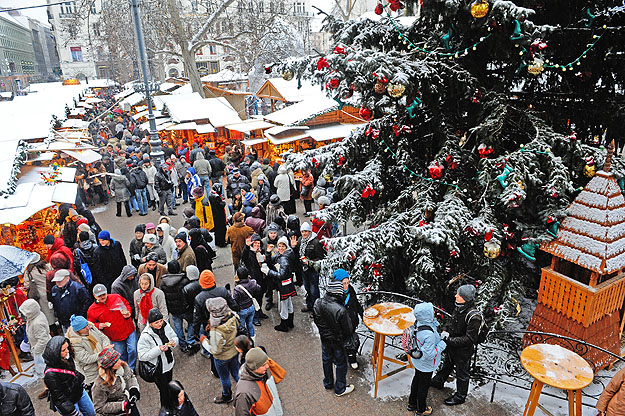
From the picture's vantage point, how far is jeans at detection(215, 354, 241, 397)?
16.5ft

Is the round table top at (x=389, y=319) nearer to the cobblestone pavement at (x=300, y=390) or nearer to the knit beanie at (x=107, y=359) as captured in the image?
the cobblestone pavement at (x=300, y=390)

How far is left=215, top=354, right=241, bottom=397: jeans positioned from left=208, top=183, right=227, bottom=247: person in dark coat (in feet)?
16.4

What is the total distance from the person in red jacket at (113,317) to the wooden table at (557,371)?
4.89 meters

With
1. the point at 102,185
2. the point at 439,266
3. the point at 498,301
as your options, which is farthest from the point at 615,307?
the point at 102,185

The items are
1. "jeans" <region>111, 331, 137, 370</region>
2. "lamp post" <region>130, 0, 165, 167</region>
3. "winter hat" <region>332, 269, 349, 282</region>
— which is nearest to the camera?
"winter hat" <region>332, 269, 349, 282</region>

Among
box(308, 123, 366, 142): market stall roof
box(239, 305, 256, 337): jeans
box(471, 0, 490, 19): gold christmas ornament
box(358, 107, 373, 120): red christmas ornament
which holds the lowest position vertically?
box(239, 305, 256, 337): jeans

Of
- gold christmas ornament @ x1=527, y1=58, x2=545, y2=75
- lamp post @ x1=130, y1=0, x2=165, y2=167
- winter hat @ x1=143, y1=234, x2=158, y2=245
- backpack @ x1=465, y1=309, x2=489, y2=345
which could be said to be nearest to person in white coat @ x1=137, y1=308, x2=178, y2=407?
winter hat @ x1=143, y1=234, x2=158, y2=245

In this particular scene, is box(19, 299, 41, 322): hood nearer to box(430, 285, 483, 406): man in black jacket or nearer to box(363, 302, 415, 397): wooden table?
box(363, 302, 415, 397): wooden table

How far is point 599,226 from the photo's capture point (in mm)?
4711

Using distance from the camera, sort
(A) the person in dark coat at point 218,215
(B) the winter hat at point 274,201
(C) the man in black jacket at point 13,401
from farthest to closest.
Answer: (A) the person in dark coat at point 218,215 → (B) the winter hat at point 274,201 → (C) the man in black jacket at point 13,401

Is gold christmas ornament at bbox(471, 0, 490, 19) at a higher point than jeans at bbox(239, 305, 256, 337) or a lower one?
higher

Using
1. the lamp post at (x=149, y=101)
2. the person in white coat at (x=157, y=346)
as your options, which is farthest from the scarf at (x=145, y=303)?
the lamp post at (x=149, y=101)

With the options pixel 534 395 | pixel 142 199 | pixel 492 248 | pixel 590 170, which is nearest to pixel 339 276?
pixel 492 248

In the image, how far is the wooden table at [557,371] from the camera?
4.07m
